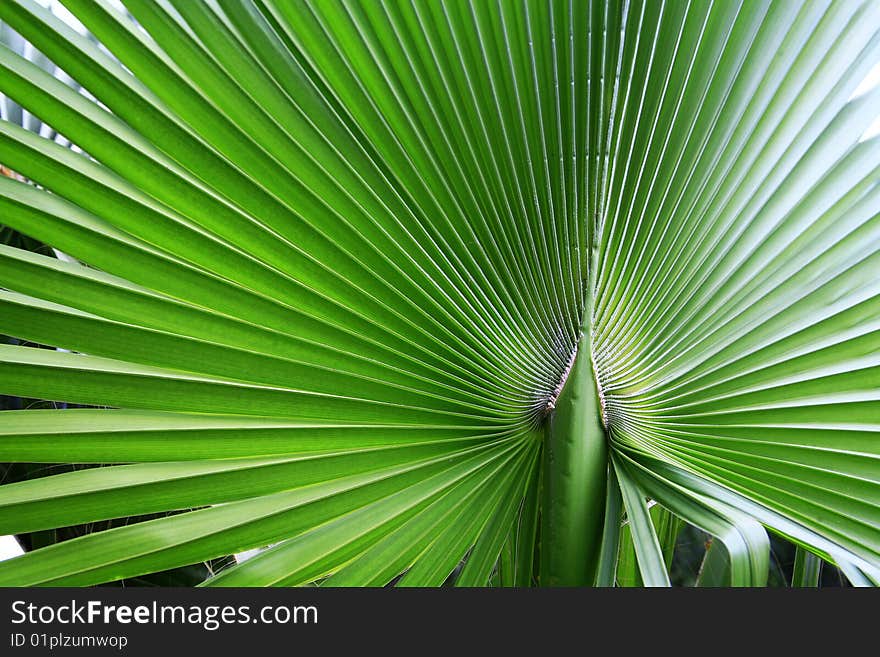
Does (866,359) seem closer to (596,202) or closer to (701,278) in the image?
(701,278)

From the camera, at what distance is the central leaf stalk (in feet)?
2.18

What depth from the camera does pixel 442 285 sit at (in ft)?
2.25

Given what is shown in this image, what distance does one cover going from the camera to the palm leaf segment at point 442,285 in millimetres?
521

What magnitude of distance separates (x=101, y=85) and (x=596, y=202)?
0.49 meters

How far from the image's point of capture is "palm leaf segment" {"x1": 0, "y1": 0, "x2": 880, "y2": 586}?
52cm

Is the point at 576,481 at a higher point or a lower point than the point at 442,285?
lower

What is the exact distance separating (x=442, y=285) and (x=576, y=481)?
0.86 ft

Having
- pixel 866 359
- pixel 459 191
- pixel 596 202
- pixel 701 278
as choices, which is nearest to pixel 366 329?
pixel 459 191

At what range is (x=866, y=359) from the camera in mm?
730

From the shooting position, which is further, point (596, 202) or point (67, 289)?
A: point (596, 202)

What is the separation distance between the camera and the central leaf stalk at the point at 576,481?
663 mm

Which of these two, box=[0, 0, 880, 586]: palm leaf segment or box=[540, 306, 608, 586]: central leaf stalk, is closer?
box=[0, 0, 880, 586]: palm leaf segment

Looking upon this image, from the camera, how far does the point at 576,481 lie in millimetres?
673

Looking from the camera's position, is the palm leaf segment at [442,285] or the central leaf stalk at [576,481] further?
the central leaf stalk at [576,481]
